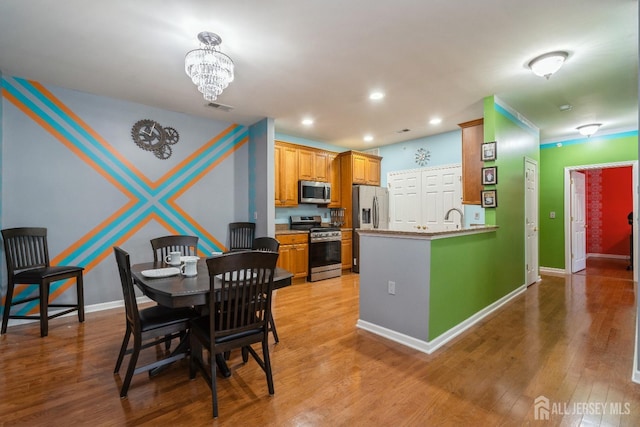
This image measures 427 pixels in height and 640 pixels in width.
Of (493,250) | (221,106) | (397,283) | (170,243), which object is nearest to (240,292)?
(397,283)

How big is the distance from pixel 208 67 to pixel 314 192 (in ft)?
11.5

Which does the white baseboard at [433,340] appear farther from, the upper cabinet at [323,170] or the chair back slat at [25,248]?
the chair back slat at [25,248]

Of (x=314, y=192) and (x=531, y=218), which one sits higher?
(x=314, y=192)

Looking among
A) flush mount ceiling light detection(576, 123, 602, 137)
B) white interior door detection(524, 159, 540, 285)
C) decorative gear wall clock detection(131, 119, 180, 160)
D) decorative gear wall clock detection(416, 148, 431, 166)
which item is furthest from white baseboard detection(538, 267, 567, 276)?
decorative gear wall clock detection(131, 119, 180, 160)

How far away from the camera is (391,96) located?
3734 mm

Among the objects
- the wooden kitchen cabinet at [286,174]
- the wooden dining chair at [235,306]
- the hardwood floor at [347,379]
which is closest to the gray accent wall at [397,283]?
the hardwood floor at [347,379]

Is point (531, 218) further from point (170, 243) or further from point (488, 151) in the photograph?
point (170, 243)

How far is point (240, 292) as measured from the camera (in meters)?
1.92

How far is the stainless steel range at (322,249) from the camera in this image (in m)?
5.21

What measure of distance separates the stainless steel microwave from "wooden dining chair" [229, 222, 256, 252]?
3.81 feet

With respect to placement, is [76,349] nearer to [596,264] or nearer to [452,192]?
A: [452,192]

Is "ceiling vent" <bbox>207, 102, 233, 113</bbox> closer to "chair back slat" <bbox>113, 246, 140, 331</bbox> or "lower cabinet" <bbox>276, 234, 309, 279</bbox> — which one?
"lower cabinet" <bbox>276, 234, 309, 279</bbox>

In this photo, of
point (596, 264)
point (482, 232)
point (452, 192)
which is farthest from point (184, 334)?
point (596, 264)

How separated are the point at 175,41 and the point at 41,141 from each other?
2.20 meters
